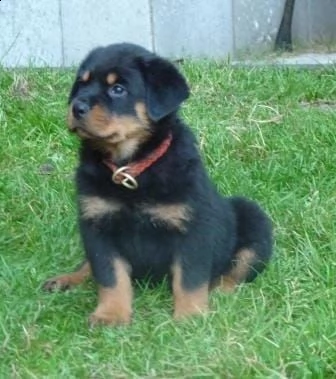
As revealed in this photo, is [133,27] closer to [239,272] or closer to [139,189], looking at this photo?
[239,272]

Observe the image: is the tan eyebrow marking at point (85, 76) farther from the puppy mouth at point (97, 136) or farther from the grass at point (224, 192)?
the grass at point (224, 192)

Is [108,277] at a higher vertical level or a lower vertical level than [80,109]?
lower

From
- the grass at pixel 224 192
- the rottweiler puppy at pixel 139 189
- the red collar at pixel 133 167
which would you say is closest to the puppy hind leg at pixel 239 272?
the grass at pixel 224 192

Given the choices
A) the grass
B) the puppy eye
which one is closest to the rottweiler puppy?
the puppy eye

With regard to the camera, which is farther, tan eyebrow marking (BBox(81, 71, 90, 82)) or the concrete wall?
the concrete wall

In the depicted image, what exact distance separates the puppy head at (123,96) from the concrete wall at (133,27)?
135 inches

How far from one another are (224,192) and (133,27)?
283 cm

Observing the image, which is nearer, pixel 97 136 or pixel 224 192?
pixel 97 136

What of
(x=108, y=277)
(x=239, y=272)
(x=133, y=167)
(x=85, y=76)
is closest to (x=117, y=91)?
(x=85, y=76)

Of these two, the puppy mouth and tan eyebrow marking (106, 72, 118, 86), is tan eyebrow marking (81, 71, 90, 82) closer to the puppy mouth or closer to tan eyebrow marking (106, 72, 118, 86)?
tan eyebrow marking (106, 72, 118, 86)

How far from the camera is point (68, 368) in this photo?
3.70m

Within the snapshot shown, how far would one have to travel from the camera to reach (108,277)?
4.21 meters

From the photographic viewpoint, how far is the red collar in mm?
4215

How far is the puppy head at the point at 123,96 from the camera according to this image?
13.3 ft
